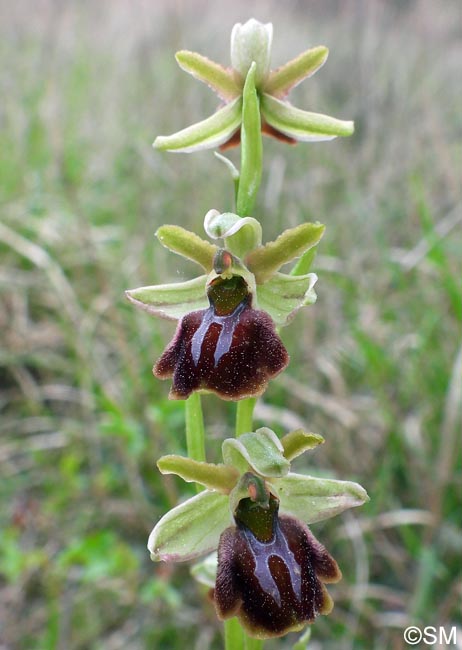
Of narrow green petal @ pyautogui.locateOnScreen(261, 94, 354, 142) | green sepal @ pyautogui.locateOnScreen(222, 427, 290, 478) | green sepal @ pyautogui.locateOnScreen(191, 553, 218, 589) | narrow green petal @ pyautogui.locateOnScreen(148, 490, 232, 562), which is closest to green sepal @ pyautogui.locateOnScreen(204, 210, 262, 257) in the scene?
narrow green petal @ pyautogui.locateOnScreen(261, 94, 354, 142)

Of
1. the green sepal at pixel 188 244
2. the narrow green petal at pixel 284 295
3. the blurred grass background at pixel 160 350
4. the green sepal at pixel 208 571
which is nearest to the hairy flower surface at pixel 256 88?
the green sepal at pixel 188 244

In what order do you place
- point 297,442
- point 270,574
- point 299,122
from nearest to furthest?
point 270,574, point 297,442, point 299,122

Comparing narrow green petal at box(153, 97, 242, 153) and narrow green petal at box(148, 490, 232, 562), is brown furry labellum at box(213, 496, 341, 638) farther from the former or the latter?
narrow green petal at box(153, 97, 242, 153)

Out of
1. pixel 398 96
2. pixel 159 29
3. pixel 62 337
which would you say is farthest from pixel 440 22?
pixel 62 337

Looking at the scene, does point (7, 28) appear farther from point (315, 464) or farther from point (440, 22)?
point (315, 464)

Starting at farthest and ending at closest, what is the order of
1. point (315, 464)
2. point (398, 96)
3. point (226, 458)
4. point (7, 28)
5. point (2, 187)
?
point (7, 28), point (398, 96), point (2, 187), point (315, 464), point (226, 458)

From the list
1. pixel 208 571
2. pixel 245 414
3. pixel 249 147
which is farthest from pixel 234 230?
pixel 208 571

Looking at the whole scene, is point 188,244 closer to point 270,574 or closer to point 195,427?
point 195,427
